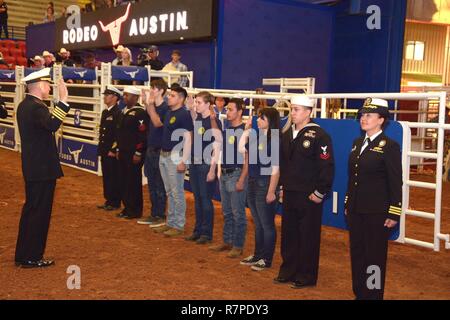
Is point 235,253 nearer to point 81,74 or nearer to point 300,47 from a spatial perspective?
point 81,74

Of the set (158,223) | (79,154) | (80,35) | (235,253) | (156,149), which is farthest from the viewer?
(80,35)

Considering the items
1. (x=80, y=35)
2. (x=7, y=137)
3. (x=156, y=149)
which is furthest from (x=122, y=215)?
(x=80, y=35)

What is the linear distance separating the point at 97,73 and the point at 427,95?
811 centimetres

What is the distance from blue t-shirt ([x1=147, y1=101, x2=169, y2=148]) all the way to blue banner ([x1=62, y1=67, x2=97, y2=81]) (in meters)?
5.23

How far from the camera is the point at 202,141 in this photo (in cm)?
727

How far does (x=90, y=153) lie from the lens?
13.4 meters

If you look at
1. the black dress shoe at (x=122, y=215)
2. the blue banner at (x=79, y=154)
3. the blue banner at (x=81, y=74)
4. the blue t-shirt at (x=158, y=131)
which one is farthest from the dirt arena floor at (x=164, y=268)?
the blue banner at (x=81, y=74)

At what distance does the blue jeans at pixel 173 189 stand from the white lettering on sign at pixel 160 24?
787cm

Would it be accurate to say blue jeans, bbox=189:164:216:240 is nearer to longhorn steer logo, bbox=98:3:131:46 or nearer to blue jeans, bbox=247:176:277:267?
blue jeans, bbox=247:176:277:267

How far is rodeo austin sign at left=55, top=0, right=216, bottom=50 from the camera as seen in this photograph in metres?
14.4

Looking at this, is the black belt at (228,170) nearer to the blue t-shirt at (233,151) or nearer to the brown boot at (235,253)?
the blue t-shirt at (233,151)

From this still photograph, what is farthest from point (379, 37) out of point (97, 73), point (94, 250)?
point (94, 250)

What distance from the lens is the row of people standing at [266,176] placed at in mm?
4812

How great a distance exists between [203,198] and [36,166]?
223 cm
